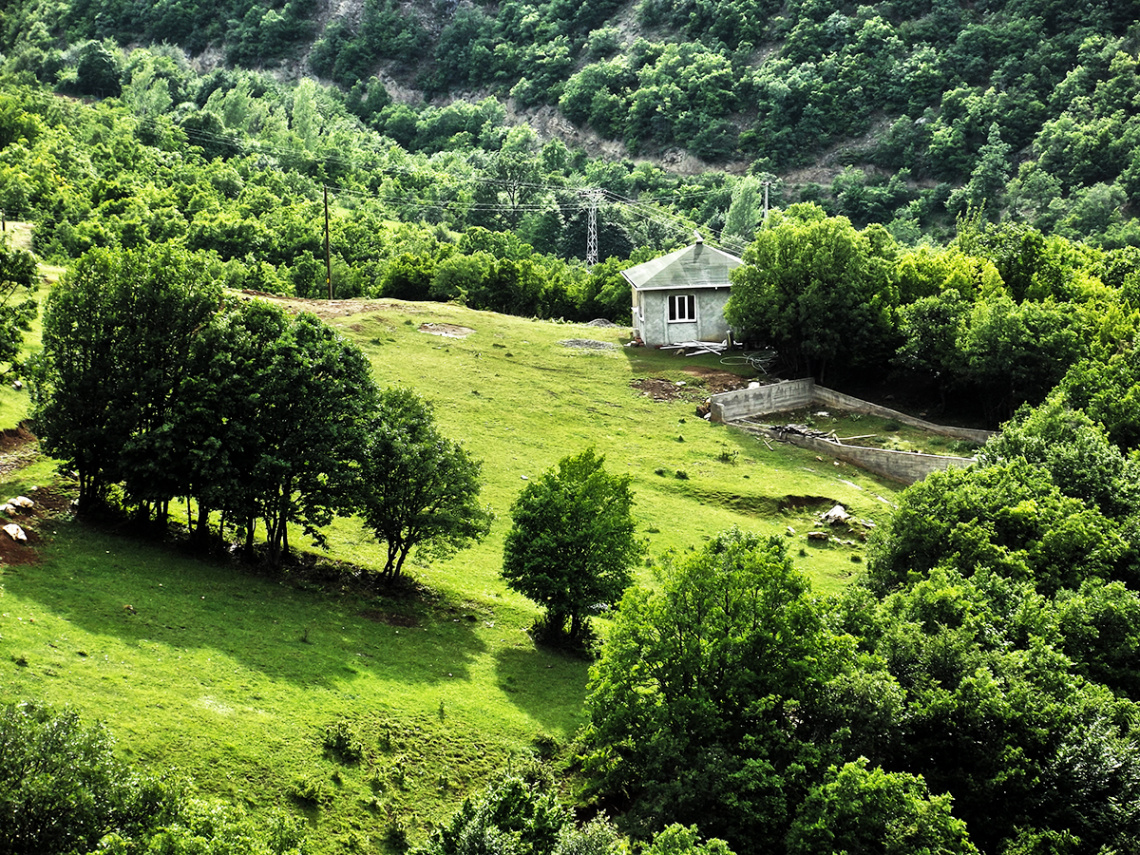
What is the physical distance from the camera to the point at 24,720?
19766 mm

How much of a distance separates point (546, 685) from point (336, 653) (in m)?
6.58

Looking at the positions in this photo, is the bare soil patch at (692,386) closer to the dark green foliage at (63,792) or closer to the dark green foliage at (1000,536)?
the dark green foliage at (1000,536)

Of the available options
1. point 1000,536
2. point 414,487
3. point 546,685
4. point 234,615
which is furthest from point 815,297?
point 234,615

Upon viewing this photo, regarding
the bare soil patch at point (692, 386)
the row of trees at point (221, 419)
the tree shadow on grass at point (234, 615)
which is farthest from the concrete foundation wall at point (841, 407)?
the tree shadow on grass at point (234, 615)

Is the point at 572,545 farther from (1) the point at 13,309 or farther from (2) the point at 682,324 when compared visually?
(2) the point at 682,324

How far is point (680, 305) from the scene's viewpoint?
75062 millimetres

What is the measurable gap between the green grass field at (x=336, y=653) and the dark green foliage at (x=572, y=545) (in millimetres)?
1989

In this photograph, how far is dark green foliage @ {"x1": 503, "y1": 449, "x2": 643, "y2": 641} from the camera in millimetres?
37688

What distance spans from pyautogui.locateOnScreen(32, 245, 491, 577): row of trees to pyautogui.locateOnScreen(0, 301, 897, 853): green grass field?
2291mm

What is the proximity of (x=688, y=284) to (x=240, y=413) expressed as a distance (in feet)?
139

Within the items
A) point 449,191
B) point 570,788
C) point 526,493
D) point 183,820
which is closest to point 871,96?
point 449,191

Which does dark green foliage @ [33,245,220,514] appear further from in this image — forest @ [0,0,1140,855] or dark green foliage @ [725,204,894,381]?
dark green foliage @ [725,204,894,381]

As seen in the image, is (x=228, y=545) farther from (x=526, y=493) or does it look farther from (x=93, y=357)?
(x=526, y=493)

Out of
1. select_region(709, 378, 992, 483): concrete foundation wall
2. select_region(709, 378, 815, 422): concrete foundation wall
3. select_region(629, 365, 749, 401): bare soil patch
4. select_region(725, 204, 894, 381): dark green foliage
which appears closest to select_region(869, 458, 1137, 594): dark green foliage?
select_region(709, 378, 992, 483): concrete foundation wall
